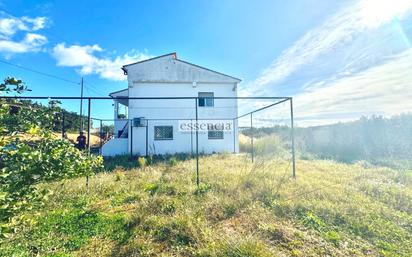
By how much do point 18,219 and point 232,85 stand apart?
13.6 m

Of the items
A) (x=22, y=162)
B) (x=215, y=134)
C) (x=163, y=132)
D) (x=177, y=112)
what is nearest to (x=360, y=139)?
(x=215, y=134)

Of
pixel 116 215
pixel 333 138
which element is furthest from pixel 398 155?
pixel 116 215

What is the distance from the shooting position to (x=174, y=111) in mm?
13789

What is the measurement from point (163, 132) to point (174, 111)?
1.54 m

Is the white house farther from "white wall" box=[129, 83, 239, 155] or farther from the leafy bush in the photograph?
the leafy bush

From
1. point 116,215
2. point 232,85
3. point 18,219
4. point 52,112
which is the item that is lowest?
point 116,215

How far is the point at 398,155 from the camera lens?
36.5ft

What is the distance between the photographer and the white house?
527 inches

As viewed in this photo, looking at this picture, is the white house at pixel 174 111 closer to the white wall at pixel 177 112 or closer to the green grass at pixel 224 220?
the white wall at pixel 177 112

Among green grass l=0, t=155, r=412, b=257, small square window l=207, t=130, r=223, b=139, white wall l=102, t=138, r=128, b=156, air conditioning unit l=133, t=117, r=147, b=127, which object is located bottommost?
green grass l=0, t=155, r=412, b=257

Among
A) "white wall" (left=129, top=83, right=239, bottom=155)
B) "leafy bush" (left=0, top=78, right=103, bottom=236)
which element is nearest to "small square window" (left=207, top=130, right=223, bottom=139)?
"white wall" (left=129, top=83, right=239, bottom=155)

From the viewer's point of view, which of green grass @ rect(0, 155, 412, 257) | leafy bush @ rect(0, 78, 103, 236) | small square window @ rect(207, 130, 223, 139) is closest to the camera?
leafy bush @ rect(0, 78, 103, 236)

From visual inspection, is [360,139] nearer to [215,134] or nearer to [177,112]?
[215,134]

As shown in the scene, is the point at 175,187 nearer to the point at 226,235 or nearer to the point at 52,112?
the point at 226,235
